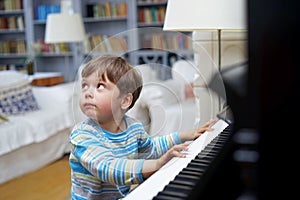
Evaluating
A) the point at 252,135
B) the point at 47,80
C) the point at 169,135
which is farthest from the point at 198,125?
the point at 47,80

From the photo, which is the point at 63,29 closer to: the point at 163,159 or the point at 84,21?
the point at 84,21

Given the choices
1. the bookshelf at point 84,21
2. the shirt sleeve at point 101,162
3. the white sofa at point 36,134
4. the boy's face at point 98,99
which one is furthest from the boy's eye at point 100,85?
the bookshelf at point 84,21

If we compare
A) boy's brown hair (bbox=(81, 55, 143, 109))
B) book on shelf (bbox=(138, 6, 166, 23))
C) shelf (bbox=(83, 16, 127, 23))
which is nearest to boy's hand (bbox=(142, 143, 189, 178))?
boy's brown hair (bbox=(81, 55, 143, 109))

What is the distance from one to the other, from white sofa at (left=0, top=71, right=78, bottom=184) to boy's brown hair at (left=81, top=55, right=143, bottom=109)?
1.90 meters

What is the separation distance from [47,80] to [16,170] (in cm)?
204

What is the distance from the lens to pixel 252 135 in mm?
195

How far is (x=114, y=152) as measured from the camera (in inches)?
28.5

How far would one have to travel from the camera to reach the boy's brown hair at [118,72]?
0.66 metres

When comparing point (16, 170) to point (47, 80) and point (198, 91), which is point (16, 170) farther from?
point (198, 91)

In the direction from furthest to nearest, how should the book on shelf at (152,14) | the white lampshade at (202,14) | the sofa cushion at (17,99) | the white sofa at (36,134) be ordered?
1. the book on shelf at (152,14)
2. the sofa cushion at (17,99)
3. the white sofa at (36,134)
4. the white lampshade at (202,14)

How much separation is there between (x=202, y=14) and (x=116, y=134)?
51 centimetres

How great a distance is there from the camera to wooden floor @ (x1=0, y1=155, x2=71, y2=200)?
2615 mm

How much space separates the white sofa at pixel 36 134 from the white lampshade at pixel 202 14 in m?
1.59

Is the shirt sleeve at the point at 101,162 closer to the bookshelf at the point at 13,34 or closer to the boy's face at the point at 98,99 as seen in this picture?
the boy's face at the point at 98,99
